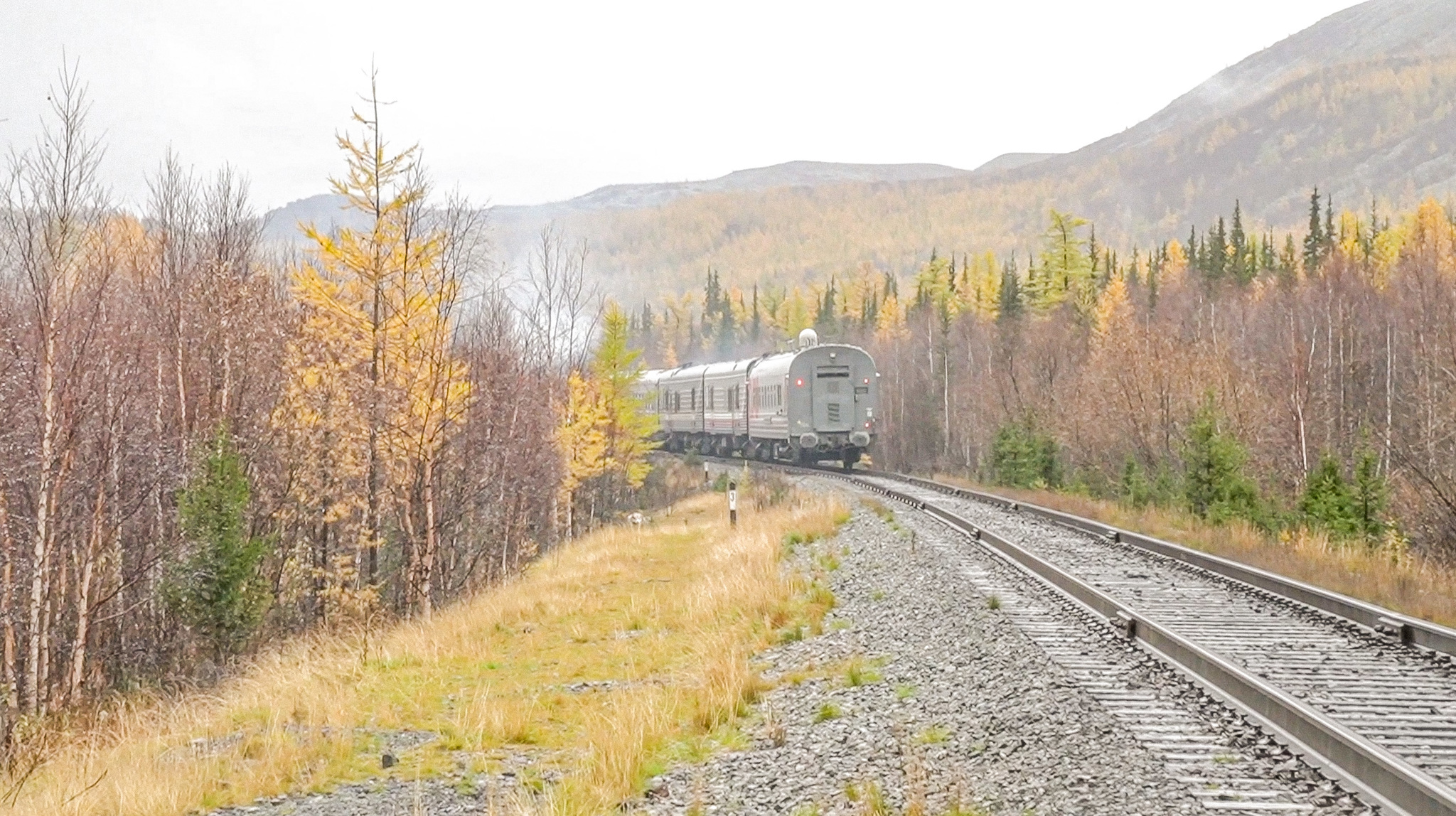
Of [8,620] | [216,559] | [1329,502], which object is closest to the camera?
[8,620]

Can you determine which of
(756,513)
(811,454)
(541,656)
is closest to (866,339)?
(811,454)

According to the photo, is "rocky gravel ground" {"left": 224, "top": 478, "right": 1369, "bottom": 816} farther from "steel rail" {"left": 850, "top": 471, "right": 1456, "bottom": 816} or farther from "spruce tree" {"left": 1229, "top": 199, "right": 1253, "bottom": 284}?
"spruce tree" {"left": 1229, "top": 199, "right": 1253, "bottom": 284}

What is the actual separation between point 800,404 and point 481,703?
2733 centimetres

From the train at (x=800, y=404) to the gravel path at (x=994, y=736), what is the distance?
2554cm

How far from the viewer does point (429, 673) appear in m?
12.1

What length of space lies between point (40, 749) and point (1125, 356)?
98.2 feet

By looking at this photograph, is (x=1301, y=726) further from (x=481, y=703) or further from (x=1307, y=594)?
(x=481, y=703)

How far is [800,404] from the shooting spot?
36.7m

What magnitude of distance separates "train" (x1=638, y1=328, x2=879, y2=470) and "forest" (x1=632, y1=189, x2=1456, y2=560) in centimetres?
455

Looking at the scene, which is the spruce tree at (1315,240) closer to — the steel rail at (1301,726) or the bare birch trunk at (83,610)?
the steel rail at (1301,726)

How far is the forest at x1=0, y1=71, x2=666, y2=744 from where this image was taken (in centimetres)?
1652

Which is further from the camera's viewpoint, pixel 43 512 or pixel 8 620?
pixel 8 620

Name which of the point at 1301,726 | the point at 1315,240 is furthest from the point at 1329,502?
the point at 1315,240

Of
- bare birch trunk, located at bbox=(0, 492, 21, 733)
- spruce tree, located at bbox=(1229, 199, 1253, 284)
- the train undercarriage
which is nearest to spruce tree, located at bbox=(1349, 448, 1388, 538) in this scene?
the train undercarriage
